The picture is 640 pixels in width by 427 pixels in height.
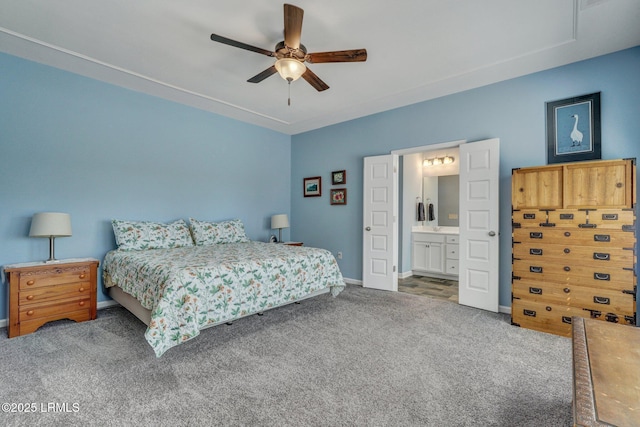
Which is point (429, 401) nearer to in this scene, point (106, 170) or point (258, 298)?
point (258, 298)

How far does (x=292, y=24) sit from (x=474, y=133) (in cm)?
267

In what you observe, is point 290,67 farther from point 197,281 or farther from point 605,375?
point 605,375

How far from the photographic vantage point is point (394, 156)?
441cm

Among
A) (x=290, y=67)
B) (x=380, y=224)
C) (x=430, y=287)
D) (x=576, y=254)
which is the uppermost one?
(x=290, y=67)

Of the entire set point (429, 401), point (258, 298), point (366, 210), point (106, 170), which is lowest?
point (429, 401)

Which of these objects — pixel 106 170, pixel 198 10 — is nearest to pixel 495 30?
pixel 198 10

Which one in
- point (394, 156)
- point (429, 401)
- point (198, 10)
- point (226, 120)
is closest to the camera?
point (429, 401)

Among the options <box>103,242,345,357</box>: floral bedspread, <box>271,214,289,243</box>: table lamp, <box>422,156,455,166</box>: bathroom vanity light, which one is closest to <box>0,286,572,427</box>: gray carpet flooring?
<box>103,242,345,357</box>: floral bedspread

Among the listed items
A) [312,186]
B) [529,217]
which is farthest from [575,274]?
[312,186]

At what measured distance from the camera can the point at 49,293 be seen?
289cm

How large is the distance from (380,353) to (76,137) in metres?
4.10

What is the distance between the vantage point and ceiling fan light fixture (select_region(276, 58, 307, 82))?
2.59 meters

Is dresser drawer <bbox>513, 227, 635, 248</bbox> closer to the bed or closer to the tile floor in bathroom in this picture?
the tile floor in bathroom

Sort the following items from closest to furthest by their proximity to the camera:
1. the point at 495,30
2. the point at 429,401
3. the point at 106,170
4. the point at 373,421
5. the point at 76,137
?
the point at 373,421 < the point at 429,401 < the point at 495,30 < the point at 76,137 < the point at 106,170
